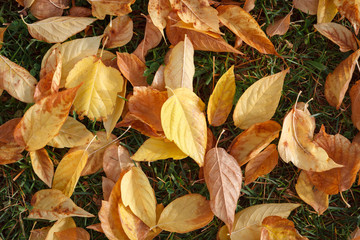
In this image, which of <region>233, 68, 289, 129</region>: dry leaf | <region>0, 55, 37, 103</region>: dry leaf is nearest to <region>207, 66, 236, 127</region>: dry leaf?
<region>233, 68, 289, 129</region>: dry leaf

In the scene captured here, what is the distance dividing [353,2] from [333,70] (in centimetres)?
19

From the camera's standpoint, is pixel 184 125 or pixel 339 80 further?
pixel 339 80

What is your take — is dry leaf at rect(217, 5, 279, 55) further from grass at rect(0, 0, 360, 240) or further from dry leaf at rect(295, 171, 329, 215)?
dry leaf at rect(295, 171, 329, 215)

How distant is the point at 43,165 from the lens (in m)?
1.09

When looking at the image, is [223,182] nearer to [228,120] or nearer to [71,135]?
[228,120]

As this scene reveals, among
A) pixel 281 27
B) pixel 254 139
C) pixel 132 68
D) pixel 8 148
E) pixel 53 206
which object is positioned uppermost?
pixel 281 27

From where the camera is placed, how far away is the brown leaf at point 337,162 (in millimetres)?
1081

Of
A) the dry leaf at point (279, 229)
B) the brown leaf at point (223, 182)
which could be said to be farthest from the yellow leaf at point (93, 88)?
the dry leaf at point (279, 229)

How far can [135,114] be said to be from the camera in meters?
1.06

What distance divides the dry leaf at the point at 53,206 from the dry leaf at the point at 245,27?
627mm

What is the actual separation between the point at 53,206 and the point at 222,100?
533mm

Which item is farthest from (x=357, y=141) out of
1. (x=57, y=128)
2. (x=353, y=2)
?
(x=57, y=128)

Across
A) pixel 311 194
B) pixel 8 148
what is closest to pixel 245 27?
pixel 311 194

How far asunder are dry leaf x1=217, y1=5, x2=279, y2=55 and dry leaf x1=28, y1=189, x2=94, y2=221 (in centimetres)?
63
